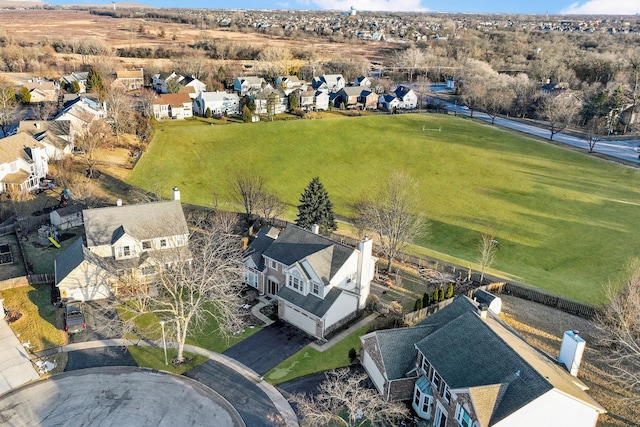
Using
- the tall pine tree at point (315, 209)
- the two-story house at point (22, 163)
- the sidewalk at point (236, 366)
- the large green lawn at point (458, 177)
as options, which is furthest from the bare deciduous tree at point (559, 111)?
the two-story house at point (22, 163)

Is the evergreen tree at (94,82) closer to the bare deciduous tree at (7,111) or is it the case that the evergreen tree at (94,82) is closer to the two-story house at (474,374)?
the bare deciduous tree at (7,111)

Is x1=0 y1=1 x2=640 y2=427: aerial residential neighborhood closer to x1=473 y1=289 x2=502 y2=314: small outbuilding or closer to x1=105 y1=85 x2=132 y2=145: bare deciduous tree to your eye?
x1=473 y1=289 x2=502 y2=314: small outbuilding

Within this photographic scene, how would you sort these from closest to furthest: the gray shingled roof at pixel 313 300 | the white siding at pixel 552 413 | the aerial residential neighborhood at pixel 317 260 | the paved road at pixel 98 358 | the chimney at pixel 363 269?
Result: the white siding at pixel 552 413 → the aerial residential neighborhood at pixel 317 260 → the paved road at pixel 98 358 → the gray shingled roof at pixel 313 300 → the chimney at pixel 363 269

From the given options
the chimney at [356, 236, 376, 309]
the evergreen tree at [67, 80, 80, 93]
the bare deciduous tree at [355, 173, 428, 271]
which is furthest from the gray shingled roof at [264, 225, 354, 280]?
the evergreen tree at [67, 80, 80, 93]

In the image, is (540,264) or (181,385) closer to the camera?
(181,385)

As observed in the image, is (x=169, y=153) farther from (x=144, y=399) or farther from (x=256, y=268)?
(x=144, y=399)

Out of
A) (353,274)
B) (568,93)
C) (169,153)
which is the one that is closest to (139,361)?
(353,274)

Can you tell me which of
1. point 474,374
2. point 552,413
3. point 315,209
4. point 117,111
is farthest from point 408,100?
point 552,413
